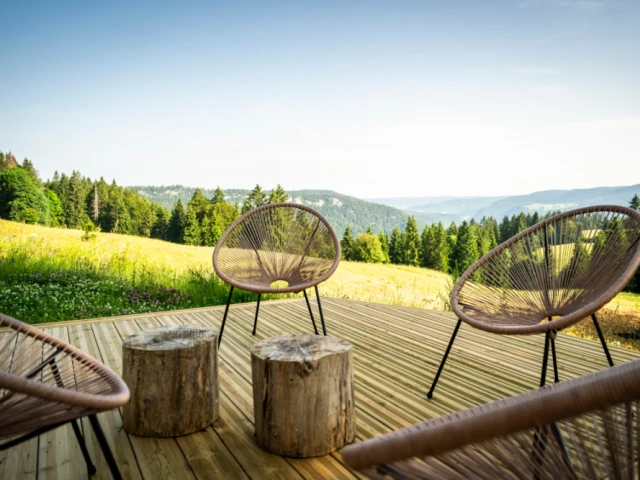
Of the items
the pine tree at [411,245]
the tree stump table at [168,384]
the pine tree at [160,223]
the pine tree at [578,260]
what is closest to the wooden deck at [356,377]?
the tree stump table at [168,384]

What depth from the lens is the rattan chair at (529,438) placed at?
1.69 ft

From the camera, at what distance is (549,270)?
2277 mm

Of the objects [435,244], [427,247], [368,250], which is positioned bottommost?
[368,250]

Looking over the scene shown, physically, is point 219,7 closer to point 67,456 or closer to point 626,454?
point 67,456

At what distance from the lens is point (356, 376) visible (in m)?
2.35

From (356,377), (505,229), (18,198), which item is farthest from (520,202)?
(356,377)

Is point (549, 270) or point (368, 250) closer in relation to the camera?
point (549, 270)

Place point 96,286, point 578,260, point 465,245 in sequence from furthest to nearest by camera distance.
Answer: point 465,245, point 96,286, point 578,260

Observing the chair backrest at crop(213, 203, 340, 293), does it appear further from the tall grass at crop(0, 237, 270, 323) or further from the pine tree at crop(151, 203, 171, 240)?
the pine tree at crop(151, 203, 171, 240)

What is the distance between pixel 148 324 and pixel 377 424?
2.34m

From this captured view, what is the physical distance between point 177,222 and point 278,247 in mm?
21653

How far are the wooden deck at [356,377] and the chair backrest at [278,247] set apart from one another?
1.63 ft

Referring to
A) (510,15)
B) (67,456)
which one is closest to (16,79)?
(67,456)

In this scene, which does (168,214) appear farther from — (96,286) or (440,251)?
(96,286)
